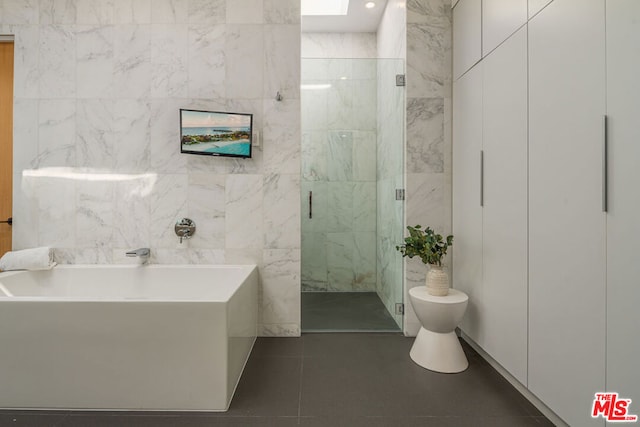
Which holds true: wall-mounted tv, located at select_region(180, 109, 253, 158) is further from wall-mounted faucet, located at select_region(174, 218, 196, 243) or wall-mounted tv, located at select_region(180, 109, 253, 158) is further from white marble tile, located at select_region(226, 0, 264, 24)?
white marble tile, located at select_region(226, 0, 264, 24)

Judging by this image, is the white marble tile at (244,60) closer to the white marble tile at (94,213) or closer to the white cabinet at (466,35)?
the white marble tile at (94,213)

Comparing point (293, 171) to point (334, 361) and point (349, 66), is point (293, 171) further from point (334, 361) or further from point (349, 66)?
point (334, 361)

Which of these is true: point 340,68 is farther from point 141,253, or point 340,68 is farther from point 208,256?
point 141,253

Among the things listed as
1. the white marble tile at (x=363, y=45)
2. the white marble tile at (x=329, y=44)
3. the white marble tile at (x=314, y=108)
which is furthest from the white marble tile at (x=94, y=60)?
the white marble tile at (x=363, y=45)

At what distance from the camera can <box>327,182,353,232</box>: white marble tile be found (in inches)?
115

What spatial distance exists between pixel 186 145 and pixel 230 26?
97cm

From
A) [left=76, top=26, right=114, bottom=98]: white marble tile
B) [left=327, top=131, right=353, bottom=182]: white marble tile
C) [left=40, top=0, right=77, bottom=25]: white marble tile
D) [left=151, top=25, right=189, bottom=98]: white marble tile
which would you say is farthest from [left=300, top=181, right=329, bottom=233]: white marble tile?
[left=40, top=0, right=77, bottom=25]: white marble tile

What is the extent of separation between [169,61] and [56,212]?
57.6 inches

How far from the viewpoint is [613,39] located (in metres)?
1.20

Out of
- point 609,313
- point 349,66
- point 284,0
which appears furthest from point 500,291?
point 284,0

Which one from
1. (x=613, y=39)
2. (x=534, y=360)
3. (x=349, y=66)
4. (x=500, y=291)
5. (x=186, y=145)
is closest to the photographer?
(x=613, y=39)

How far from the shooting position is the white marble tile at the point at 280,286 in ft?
8.67

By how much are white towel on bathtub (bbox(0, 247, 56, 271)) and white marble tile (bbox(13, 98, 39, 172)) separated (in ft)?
2.18

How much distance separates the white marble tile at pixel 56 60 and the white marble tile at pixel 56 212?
0.69m
